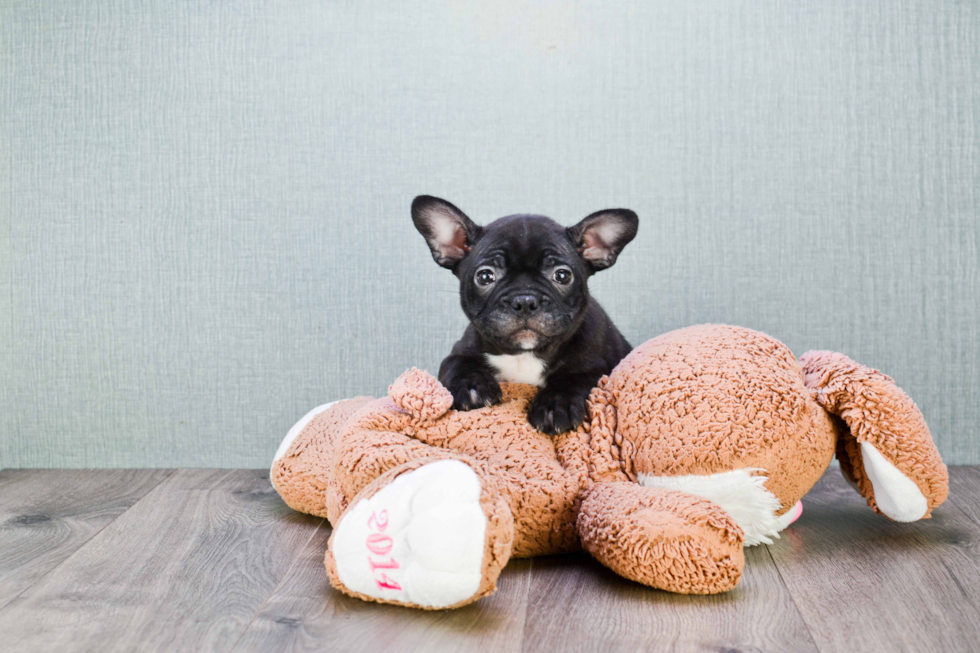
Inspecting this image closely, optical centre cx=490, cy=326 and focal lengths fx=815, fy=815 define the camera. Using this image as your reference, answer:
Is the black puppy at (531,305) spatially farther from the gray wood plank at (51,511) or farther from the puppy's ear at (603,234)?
the gray wood plank at (51,511)

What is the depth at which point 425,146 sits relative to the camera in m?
2.28

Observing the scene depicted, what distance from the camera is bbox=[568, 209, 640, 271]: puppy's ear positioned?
5.42 feet

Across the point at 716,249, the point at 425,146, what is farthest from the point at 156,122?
the point at 716,249

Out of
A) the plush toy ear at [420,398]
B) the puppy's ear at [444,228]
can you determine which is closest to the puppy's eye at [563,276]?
the puppy's ear at [444,228]

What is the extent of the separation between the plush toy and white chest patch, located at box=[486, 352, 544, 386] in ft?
0.35

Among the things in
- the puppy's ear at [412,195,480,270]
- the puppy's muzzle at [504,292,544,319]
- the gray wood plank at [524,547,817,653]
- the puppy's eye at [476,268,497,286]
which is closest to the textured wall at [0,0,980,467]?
the puppy's ear at [412,195,480,270]

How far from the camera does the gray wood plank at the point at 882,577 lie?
44.4 inches

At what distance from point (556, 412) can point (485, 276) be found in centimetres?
31

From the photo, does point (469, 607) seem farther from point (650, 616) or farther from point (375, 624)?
point (650, 616)

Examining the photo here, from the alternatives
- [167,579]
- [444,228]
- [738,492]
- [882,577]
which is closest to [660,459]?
[738,492]

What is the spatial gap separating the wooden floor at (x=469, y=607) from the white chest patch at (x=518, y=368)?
0.43 meters

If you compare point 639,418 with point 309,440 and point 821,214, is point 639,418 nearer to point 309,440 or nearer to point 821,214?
point 309,440

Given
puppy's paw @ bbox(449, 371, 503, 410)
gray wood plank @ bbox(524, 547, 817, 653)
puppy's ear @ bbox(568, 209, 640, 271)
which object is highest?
puppy's ear @ bbox(568, 209, 640, 271)

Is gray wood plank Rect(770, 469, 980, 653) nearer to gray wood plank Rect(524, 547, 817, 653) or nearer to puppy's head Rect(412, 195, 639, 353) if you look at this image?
gray wood plank Rect(524, 547, 817, 653)
